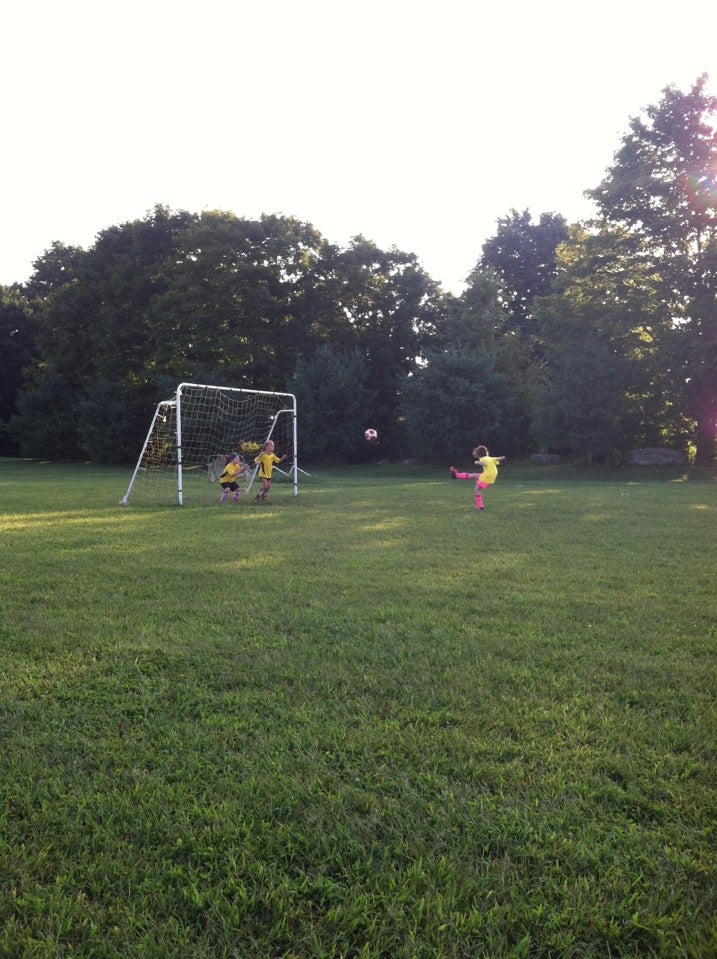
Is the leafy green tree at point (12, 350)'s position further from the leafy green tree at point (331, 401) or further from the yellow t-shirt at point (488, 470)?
the yellow t-shirt at point (488, 470)

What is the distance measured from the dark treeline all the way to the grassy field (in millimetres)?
25128

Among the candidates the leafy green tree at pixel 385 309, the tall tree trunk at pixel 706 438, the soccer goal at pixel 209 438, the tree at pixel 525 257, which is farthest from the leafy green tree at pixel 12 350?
the tall tree trunk at pixel 706 438

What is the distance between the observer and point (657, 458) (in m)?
29.9

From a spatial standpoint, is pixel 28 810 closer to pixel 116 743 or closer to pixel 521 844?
pixel 116 743

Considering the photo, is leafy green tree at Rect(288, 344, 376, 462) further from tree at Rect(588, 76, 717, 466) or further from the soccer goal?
tree at Rect(588, 76, 717, 466)

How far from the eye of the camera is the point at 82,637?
4.74 m

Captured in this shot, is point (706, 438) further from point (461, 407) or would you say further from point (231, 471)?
point (231, 471)

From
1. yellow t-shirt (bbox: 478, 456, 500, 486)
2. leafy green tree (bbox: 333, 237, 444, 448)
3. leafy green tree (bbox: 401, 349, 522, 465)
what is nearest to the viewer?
yellow t-shirt (bbox: 478, 456, 500, 486)

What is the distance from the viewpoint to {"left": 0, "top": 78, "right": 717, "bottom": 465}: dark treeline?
1111 inches

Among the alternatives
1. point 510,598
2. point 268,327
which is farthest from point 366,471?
point 510,598

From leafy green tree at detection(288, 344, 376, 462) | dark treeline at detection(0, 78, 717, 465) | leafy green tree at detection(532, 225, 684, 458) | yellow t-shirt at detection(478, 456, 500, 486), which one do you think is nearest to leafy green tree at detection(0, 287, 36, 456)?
dark treeline at detection(0, 78, 717, 465)

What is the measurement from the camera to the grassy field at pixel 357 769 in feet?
6.72

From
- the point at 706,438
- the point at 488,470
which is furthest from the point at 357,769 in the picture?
the point at 706,438

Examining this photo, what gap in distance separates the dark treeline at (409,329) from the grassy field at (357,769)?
25.1 meters
